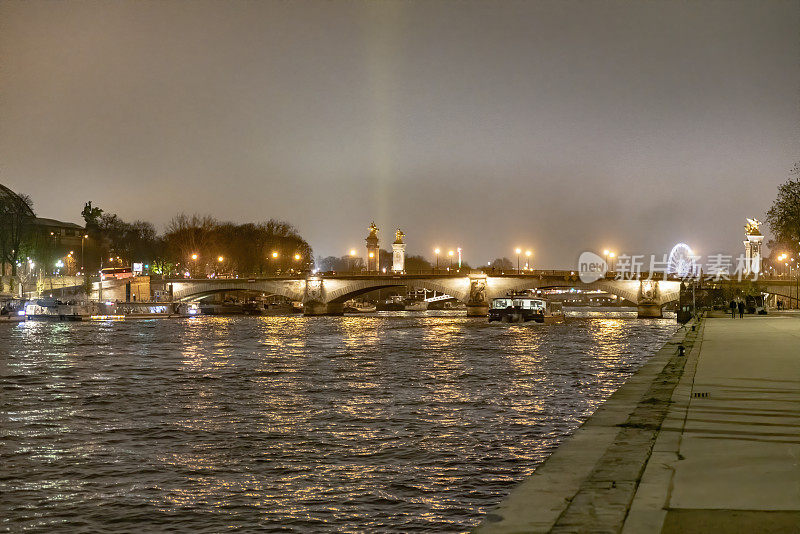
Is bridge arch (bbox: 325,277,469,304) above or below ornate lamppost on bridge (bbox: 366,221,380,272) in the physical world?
below

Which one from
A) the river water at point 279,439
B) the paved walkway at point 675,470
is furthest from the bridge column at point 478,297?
the paved walkway at point 675,470

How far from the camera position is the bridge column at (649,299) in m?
107

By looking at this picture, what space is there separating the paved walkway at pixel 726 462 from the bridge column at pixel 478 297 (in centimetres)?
9339

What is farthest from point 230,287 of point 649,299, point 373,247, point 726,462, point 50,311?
point 726,462

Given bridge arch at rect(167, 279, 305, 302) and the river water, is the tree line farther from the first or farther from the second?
the river water

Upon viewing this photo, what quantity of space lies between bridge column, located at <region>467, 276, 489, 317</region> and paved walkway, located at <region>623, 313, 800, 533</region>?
306ft

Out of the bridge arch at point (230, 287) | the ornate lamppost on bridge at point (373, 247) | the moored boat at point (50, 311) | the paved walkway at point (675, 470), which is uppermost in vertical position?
the ornate lamppost on bridge at point (373, 247)

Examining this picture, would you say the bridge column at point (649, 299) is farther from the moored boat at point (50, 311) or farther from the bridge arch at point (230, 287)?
the moored boat at point (50, 311)

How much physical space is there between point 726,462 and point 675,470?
0.72 m

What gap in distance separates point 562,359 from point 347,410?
19.1m

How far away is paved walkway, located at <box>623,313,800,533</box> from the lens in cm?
745

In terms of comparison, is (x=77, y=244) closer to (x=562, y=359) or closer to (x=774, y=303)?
(x=774, y=303)

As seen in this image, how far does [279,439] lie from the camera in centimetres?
1625

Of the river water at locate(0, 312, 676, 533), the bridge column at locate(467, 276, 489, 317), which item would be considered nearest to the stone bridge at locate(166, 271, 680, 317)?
the bridge column at locate(467, 276, 489, 317)
